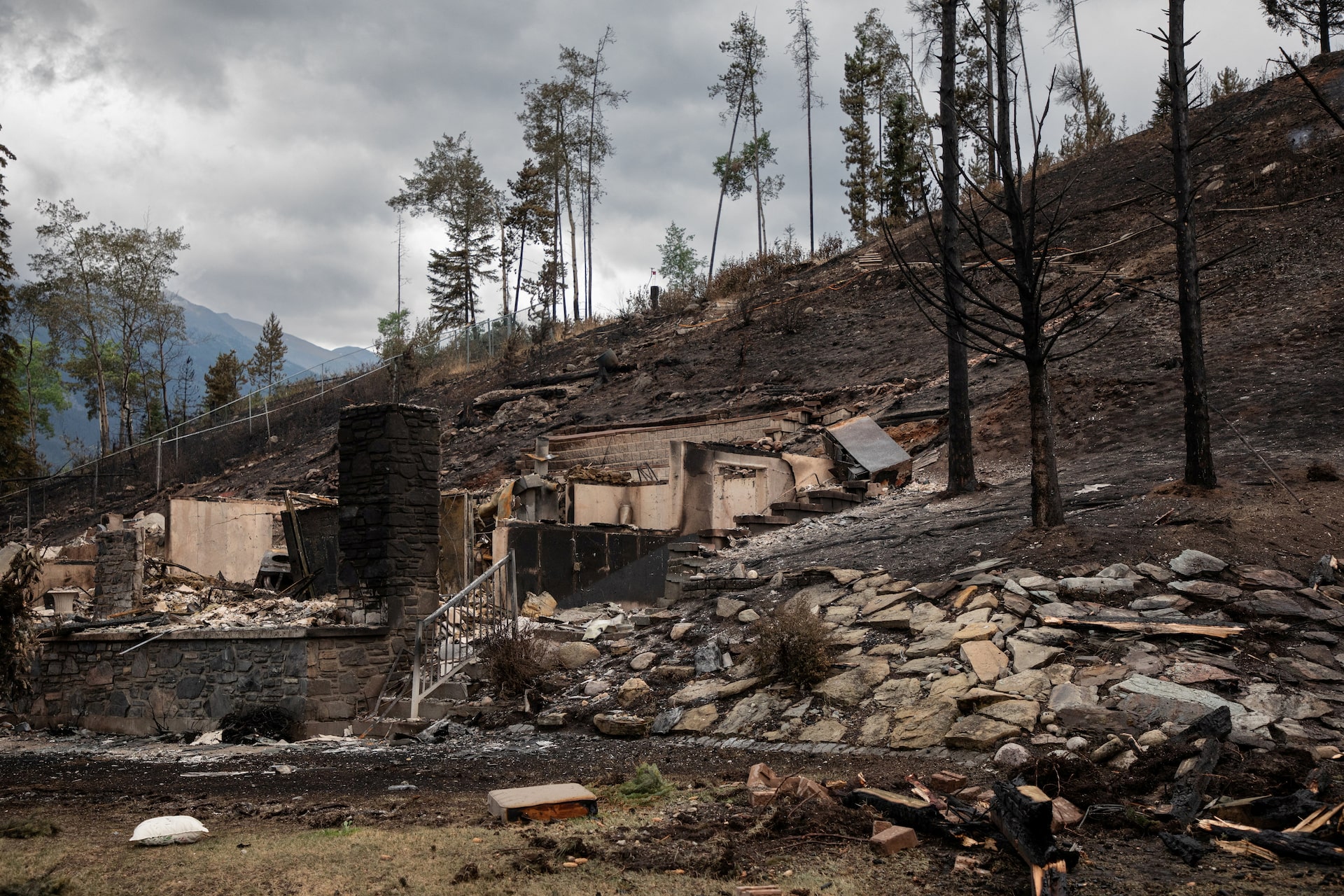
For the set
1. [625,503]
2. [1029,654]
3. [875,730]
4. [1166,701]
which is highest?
[625,503]

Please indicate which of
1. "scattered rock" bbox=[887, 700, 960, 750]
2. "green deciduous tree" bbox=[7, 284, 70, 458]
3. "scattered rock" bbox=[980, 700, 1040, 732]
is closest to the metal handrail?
"scattered rock" bbox=[887, 700, 960, 750]

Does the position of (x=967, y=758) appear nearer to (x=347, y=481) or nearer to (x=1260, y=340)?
(x=347, y=481)

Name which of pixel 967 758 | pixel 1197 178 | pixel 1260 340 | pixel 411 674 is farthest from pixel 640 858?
pixel 1197 178

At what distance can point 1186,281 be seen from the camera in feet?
34.3

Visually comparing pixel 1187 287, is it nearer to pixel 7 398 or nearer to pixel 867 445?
pixel 867 445

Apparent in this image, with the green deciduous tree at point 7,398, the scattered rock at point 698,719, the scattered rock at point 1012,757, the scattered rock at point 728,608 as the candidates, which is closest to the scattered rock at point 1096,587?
the scattered rock at point 1012,757

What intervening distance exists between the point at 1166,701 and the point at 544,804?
4.31 m

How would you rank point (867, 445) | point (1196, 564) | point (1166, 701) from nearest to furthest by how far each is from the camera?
1. point (1166, 701)
2. point (1196, 564)
3. point (867, 445)

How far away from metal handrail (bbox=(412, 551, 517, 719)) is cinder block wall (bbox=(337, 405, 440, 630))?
1.27 feet

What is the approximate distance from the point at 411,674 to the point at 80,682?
16.3ft

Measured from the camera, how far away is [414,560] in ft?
38.7

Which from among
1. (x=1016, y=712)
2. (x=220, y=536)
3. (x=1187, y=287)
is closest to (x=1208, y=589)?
(x=1016, y=712)

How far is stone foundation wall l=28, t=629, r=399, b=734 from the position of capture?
11.3 metres

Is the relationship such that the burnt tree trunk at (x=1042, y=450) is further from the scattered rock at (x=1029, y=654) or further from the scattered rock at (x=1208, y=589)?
the scattered rock at (x=1029, y=654)
